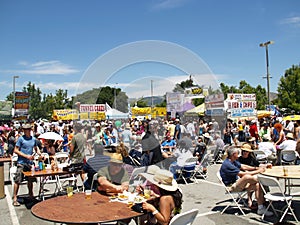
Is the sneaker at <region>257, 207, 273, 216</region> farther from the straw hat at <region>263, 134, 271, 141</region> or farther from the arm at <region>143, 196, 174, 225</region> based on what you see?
the straw hat at <region>263, 134, 271, 141</region>

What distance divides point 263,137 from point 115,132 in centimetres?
596

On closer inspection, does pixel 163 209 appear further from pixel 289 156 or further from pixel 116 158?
pixel 289 156

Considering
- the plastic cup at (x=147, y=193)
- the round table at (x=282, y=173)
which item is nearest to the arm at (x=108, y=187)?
the plastic cup at (x=147, y=193)

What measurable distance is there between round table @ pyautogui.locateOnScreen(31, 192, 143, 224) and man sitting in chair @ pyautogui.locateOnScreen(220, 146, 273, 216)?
2400 mm

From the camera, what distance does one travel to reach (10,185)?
27.3 feet

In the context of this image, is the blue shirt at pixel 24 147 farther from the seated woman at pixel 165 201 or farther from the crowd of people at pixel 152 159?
the seated woman at pixel 165 201

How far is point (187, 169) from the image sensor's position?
7637mm

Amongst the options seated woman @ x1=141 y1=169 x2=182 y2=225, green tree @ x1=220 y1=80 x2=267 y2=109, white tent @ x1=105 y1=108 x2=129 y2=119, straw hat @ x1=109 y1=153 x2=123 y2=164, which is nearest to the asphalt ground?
straw hat @ x1=109 y1=153 x2=123 y2=164

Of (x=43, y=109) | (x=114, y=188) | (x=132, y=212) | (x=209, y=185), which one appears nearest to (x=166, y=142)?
(x=209, y=185)

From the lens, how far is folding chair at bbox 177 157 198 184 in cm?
750

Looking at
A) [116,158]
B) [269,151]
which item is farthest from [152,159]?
[269,151]

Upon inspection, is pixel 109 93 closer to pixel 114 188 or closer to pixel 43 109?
pixel 114 188

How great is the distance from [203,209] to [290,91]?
35367 mm

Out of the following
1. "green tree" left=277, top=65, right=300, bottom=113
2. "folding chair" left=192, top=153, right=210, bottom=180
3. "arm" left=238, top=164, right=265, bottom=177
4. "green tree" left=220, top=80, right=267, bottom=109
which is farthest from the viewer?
"green tree" left=220, top=80, right=267, bottom=109
